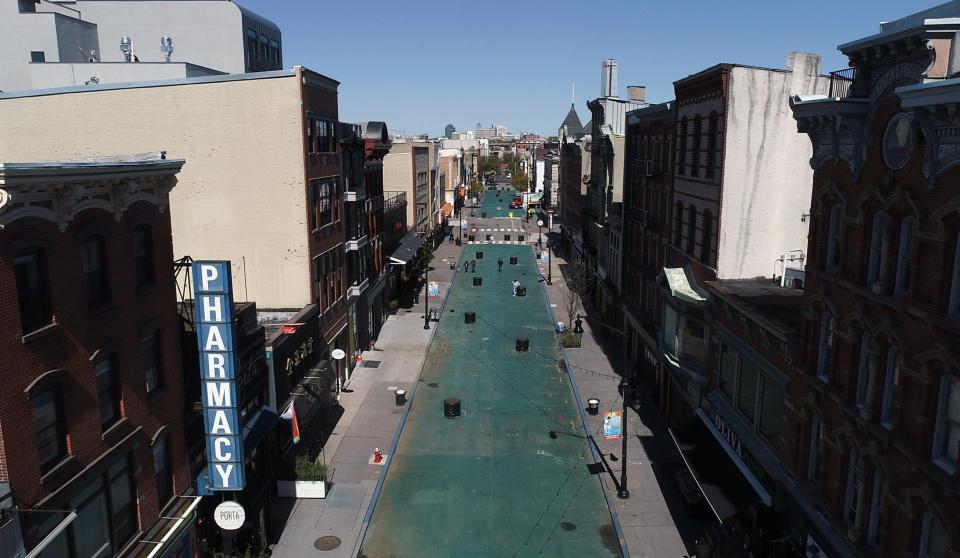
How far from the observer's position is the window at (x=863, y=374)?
1616cm

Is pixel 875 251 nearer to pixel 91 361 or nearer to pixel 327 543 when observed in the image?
pixel 91 361

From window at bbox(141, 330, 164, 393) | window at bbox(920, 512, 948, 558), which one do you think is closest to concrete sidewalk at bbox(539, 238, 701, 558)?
window at bbox(920, 512, 948, 558)

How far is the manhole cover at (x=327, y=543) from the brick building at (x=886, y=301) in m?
15.3

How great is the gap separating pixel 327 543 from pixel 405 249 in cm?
3994

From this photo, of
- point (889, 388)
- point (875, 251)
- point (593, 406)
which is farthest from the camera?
point (593, 406)

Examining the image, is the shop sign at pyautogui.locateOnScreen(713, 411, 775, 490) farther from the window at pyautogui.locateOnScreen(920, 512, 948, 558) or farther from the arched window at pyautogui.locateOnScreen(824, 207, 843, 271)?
the window at pyautogui.locateOnScreen(920, 512, 948, 558)

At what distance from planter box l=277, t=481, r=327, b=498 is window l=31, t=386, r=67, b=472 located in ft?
44.8

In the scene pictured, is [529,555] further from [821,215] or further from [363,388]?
[363,388]

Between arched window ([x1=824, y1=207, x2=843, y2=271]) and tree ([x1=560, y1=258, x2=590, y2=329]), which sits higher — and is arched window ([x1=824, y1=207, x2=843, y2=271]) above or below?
above

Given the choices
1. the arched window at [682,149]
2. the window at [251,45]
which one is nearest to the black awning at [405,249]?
the window at [251,45]

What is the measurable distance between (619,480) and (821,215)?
49.6 feet

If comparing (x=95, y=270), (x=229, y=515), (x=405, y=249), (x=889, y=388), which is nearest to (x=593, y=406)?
(x=229, y=515)

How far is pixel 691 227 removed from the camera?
3086cm

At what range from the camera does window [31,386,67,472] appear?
13766mm
